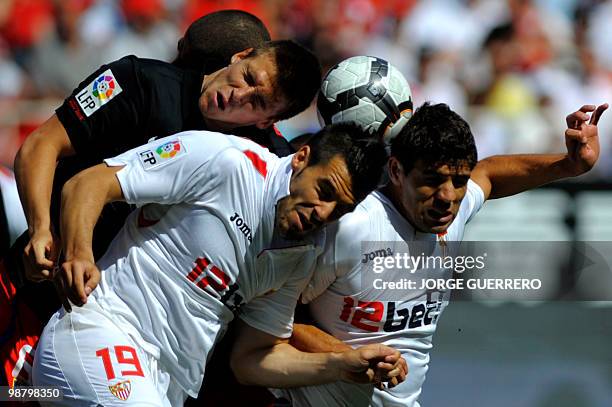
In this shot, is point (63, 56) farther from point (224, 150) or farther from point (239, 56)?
point (224, 150)

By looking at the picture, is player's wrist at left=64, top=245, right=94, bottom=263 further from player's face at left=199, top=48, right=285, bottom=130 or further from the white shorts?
player's face at left=199, top=48, right=285, bottom=130

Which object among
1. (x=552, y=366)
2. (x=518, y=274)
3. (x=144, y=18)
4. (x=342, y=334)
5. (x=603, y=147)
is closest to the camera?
(x=342, y=334)

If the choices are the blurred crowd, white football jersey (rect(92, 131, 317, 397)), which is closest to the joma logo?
white football jersey (rect(92, 131, 317, 397))

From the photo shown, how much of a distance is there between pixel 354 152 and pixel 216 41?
109 cm

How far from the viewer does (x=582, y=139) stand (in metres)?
4.43

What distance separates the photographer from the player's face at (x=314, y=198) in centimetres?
379

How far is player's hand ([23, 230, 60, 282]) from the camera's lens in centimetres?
358

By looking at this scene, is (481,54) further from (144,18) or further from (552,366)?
(552,366)

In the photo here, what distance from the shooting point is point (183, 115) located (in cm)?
416

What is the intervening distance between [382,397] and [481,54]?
6858mm

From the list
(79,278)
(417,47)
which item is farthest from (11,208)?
(417,47)

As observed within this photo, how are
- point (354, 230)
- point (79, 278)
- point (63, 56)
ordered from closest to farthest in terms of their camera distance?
point (79, 278), point (354, 230), point (63, 56)

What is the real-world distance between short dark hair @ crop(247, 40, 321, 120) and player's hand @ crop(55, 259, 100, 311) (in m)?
1.03

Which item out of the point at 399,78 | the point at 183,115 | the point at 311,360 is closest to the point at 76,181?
the point at 183,115
